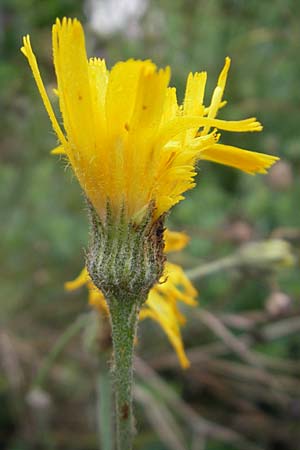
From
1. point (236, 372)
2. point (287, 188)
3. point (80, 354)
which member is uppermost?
point (287, 188)

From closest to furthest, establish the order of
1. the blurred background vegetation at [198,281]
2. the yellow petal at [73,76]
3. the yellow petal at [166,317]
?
the yellow petal at [73,76] < the yellow petal at [166,317] < the blurred background vegetation at [198,281]

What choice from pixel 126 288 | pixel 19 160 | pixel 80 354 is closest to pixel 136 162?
pixel 126 288


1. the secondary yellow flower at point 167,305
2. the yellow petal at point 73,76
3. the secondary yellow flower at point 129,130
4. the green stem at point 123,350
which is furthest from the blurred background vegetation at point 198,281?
the yellow petal at point 73,76

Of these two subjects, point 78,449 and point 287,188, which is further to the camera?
point 287,188

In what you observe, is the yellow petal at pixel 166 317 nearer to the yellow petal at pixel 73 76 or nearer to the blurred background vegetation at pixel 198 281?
the blurred background vegetation at pixel 198 281

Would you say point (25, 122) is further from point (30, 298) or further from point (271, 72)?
point (271, 72)

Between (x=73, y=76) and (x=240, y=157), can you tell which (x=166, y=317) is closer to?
(x=240, y=157)

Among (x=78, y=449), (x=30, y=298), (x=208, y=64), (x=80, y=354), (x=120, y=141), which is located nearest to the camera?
(x=120, y=141)
